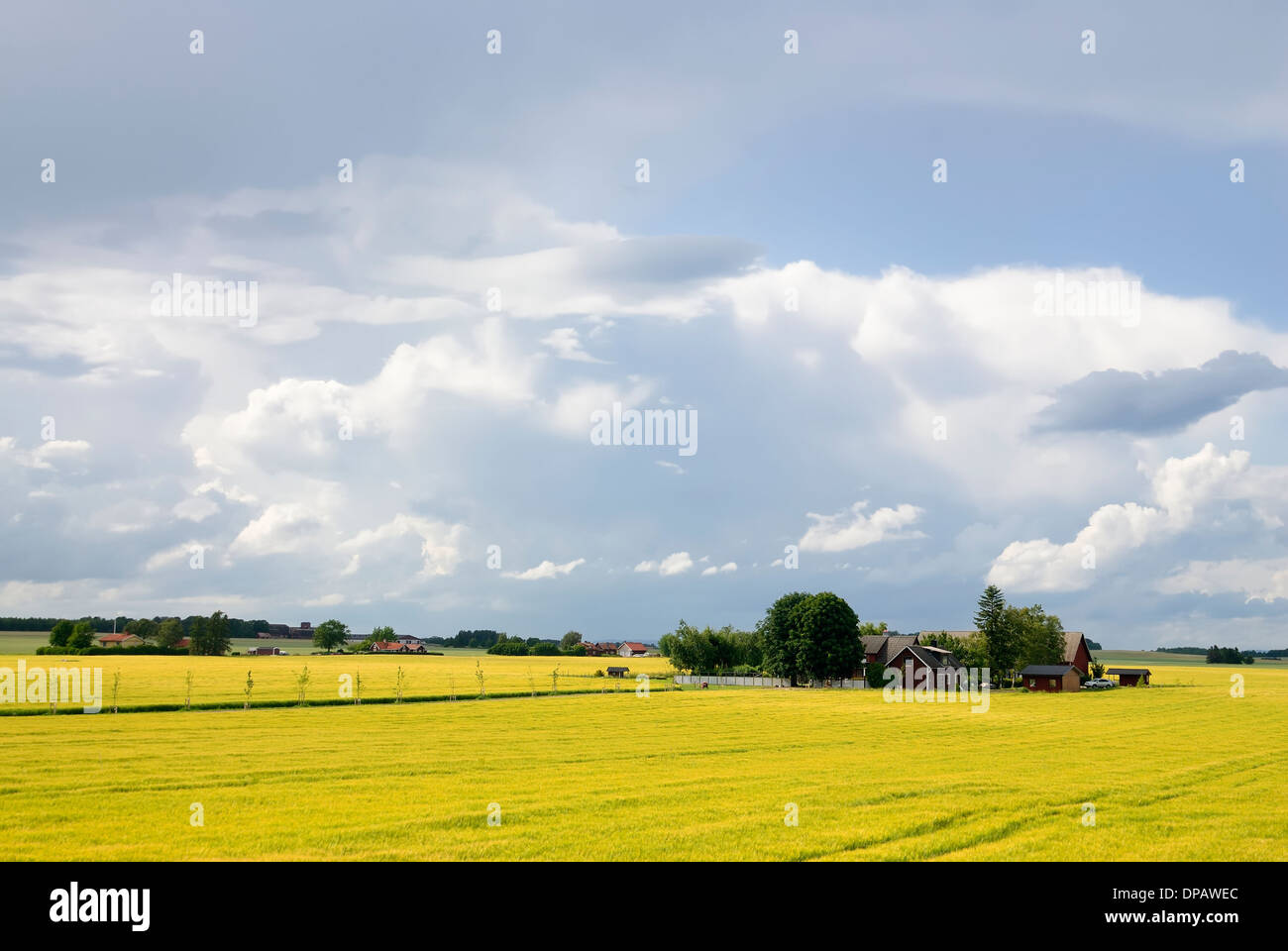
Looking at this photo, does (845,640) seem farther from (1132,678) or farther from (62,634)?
(62,634)

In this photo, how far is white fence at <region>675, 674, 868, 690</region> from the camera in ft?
385

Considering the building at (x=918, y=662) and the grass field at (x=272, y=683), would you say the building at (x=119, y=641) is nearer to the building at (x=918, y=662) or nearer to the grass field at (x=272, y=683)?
the grass field at (x=272, y=683)

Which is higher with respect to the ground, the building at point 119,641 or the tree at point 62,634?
the tree at point 62,634

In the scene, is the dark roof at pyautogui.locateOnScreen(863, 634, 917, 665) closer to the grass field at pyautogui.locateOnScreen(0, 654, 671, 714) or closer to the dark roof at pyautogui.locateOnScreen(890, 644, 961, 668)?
the dark roof at pyautogui.locateOnScreen(890, 644, 961, 668)

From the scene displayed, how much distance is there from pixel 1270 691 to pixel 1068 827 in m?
113

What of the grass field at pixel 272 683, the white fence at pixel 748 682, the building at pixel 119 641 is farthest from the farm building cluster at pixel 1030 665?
the building at pixel 119 641

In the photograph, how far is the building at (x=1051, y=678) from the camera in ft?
369

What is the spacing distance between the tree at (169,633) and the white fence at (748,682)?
116881 millimetres

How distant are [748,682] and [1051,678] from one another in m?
38.3

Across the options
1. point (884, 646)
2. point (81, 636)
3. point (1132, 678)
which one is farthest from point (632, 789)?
point (81, 636)

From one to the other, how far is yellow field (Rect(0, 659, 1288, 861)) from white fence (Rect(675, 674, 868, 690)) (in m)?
59.3
